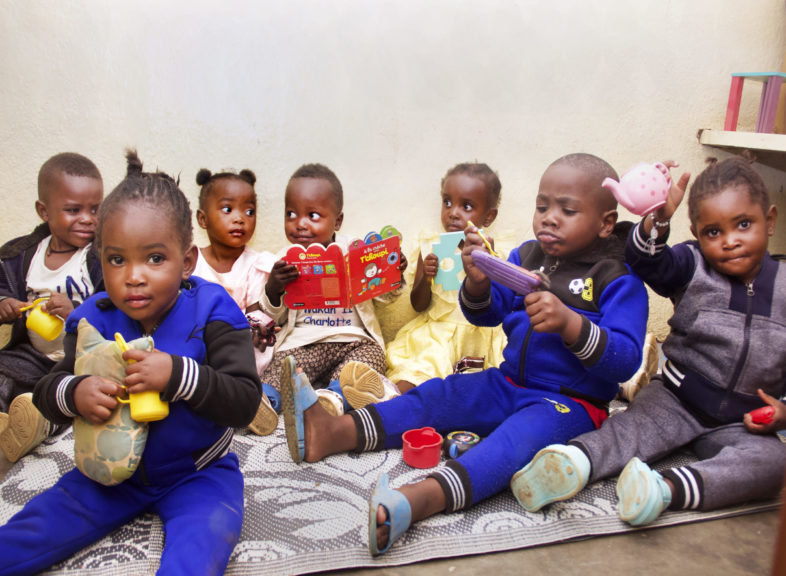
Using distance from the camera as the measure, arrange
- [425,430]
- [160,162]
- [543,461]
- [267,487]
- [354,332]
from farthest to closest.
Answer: [160,162], [354,332], [425,430], [267,487], [543,461]

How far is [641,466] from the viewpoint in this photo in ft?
5.75

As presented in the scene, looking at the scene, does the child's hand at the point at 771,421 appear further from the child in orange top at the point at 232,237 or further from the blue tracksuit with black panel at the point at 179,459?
the child in orange top at the point at 232,237

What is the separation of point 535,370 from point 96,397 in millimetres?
1324

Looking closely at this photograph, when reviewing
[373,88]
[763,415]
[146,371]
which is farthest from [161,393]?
[373,88]

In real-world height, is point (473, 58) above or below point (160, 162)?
above

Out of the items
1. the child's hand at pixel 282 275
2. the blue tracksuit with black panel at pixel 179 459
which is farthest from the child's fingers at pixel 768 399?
the child's hand at pixel 282 275

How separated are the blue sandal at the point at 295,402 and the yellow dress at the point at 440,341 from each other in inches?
30.4

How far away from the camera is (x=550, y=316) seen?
1753 mm

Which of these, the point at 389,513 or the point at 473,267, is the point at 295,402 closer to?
the point at 389,513

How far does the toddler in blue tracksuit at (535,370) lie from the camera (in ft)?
5.86

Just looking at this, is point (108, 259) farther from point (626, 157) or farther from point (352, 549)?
point (626, 157)

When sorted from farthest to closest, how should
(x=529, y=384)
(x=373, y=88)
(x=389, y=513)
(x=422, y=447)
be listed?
(x=373, y=88), (x=529, y=384), (x=422, y=447), (x=389, y=513)

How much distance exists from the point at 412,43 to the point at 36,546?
2534mm

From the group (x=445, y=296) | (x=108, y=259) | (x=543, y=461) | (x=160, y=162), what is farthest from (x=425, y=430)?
(x=160, y=162)
